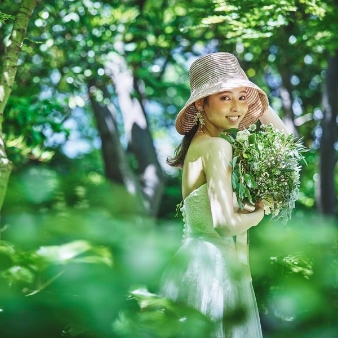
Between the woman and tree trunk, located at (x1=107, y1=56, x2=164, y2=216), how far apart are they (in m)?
5.58

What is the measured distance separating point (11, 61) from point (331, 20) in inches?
155

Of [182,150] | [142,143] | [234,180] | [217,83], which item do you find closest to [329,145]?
[142,143]

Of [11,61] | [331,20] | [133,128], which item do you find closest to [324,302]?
[11,61]

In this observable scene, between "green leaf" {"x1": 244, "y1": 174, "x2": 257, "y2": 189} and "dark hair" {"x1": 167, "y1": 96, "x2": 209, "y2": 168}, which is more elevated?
"green leaf" {"x1": 244, "y1": 174, "x2": 257, "y2": 189}

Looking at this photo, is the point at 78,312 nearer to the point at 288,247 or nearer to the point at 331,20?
the point at 288,247

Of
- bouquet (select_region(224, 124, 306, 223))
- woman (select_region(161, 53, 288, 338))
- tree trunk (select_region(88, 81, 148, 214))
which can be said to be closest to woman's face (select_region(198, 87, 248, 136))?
woman (select_region(161, 53, 288, 338))

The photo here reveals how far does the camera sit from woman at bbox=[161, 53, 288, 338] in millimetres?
2775

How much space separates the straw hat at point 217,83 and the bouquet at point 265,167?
→ 254mm

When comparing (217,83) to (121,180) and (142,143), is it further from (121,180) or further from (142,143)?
(142,143)

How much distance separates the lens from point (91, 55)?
7352mm

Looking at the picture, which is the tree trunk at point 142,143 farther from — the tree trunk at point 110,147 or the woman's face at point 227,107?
the woman's face at point 227,107

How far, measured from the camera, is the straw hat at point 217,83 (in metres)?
3.08

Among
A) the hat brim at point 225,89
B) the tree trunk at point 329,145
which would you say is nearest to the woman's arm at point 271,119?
the hat brim at point 225,89

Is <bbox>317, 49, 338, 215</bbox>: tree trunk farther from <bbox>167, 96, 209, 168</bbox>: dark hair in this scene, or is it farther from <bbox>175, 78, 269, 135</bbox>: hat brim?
<bbox>167, 96, 209, 168</bbox>: dark hair
